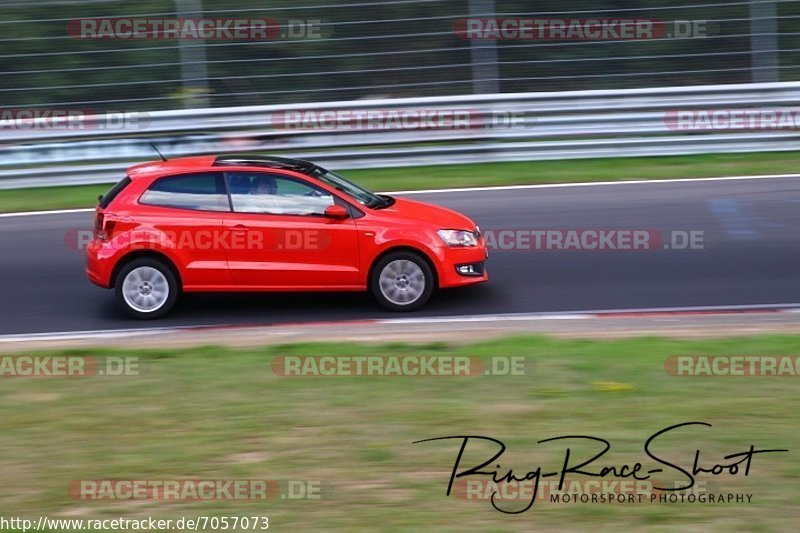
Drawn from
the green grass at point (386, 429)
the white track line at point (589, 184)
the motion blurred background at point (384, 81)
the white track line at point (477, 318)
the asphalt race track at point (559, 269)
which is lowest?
the green grass at point (386, 429)

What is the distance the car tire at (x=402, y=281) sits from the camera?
10273mm

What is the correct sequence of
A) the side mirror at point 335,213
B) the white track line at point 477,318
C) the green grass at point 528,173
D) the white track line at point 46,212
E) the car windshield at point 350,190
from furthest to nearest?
the green grass at point 528,173
the white track line at point 46,212
the car windshield at point 350,190
the side mirror at point 335,213
the white track line at point 477,318

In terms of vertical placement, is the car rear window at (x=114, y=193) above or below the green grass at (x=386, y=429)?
above

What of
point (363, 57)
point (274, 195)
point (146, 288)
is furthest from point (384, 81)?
point (146, 288)

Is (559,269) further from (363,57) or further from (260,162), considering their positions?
(363,57)

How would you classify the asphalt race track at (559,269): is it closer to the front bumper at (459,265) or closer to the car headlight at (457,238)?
the front bumper at (459,265)

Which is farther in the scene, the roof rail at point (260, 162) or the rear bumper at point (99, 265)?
the roof rail at point (260, 162)

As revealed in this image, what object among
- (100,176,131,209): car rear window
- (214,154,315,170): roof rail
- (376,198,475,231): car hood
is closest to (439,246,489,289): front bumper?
(376,198,475,231): car hood

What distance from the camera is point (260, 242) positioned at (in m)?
10.3

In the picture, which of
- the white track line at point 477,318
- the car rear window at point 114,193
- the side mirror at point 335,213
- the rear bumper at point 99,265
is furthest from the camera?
the car rear window at point 114,193

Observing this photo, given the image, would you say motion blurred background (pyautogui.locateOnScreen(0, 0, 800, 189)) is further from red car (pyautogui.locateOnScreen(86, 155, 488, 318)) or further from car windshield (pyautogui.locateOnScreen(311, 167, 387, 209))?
red car (pyautogui.locateOnScreen(86, 155, 488, 318))

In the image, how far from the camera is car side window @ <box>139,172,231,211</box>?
1035 centimetres

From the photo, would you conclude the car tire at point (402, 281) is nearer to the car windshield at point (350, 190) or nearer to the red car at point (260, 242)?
the red car at point (260, 242)

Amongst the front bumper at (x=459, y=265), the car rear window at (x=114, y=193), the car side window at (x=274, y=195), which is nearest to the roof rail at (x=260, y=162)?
the car side window at (x=274, y=195)
